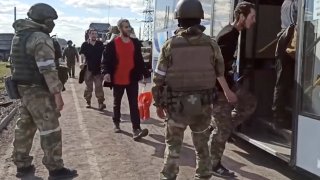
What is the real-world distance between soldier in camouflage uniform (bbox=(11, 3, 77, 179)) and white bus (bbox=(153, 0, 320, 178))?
2.56m

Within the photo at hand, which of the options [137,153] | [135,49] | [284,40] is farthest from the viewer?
[135,49]

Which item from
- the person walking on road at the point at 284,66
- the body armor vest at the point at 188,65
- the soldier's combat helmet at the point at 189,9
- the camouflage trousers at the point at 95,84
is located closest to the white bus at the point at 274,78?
the person walking on road at the point at 284,66

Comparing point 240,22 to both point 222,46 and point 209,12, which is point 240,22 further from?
point 209,12

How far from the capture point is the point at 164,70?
431 cm

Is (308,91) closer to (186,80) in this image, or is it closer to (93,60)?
(186,80)

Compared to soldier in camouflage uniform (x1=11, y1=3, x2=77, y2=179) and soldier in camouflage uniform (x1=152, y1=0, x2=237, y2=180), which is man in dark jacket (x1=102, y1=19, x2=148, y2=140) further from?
soldier in camouflage uniform (x1=152, y1=0, x2=237, y2=180)

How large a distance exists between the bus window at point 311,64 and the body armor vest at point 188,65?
1096mm

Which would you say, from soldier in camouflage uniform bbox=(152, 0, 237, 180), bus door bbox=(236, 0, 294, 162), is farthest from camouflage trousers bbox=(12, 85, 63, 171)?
bus door bbox=(236, 0, 294, 162)

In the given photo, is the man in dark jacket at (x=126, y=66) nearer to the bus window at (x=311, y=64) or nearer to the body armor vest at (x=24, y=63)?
the body armor vest at (x=24, y=63)

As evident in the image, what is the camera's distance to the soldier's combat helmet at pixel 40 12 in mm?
5090

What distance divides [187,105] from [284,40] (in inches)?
79.6

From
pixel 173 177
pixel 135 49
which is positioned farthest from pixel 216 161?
pixel 135 49

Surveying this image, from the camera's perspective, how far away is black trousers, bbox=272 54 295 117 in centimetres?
576

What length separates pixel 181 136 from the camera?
14.6 feet
